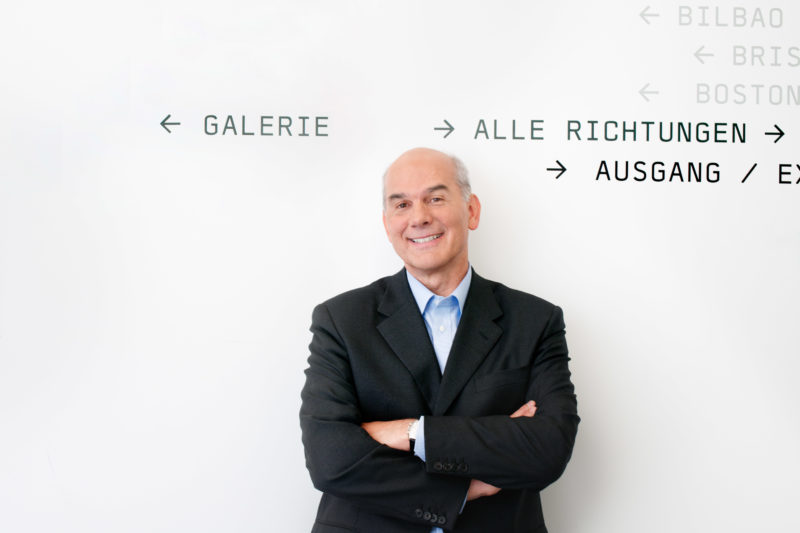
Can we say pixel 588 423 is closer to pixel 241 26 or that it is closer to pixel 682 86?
pixel 682 86

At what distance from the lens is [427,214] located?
215cm

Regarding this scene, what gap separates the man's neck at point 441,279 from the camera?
2.20m

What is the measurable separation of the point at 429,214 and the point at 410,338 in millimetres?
396

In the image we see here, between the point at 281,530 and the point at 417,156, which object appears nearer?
the point at 417,156

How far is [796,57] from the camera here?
107 inches

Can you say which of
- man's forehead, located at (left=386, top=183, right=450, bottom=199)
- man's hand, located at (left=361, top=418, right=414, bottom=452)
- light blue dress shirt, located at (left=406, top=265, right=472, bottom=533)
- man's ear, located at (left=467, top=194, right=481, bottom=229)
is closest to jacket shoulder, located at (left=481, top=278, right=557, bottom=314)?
light blue dress shirt, located at (left=406, top=265, right=472, bottom=533)

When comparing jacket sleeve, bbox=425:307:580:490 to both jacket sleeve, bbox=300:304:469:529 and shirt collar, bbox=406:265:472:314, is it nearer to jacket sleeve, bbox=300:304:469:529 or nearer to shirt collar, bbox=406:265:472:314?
jacket sleeve, bbox=300:304:469:529

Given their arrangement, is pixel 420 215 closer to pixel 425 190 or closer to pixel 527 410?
pixel 425 190

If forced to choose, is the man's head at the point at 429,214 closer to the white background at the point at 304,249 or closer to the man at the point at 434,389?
the man at the point at 434,389

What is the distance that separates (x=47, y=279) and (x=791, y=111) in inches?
117

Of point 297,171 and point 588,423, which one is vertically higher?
point 297,171

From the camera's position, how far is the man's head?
215cm

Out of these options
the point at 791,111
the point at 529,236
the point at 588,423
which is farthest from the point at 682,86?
the point at 588,423

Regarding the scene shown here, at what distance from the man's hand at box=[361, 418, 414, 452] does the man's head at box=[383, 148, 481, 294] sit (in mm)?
483
